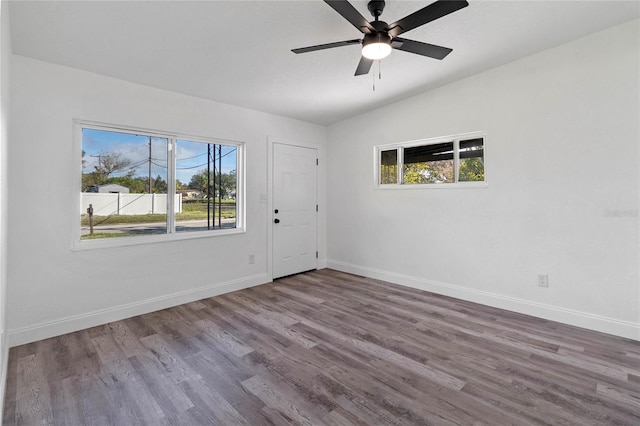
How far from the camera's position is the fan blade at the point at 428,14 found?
1.80 m

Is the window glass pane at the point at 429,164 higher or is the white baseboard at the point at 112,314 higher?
the window glass pane at the point at 429,164

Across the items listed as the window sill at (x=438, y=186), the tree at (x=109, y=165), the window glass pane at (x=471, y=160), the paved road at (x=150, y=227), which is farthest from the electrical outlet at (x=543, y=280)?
the tree at (x=109, y=165)

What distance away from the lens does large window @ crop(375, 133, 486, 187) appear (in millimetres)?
3758

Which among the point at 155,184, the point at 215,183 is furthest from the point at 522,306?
the point at 155,184

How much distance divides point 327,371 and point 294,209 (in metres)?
3.01

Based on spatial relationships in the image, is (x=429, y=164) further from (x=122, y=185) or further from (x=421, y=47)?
(x=122, y=185)

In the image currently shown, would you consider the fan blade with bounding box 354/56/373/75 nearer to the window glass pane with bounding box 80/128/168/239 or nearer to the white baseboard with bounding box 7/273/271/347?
the window glass pane with bounding box 80/128/168/239

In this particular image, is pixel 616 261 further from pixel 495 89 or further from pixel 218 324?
pixel 218 324

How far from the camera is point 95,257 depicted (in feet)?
10.0

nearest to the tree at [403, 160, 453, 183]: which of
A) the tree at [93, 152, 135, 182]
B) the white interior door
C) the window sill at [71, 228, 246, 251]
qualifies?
the white interior door

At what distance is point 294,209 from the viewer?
495 cm

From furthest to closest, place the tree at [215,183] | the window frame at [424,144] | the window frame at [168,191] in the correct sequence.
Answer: the tree at [215,183] → the window frame at [424,144] → the window frame at [168,191]

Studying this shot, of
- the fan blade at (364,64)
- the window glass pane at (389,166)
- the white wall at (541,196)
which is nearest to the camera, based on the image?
the fan blade at (364,64)

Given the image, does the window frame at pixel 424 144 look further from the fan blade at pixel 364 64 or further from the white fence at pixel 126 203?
the white fence at pixel 126 203
